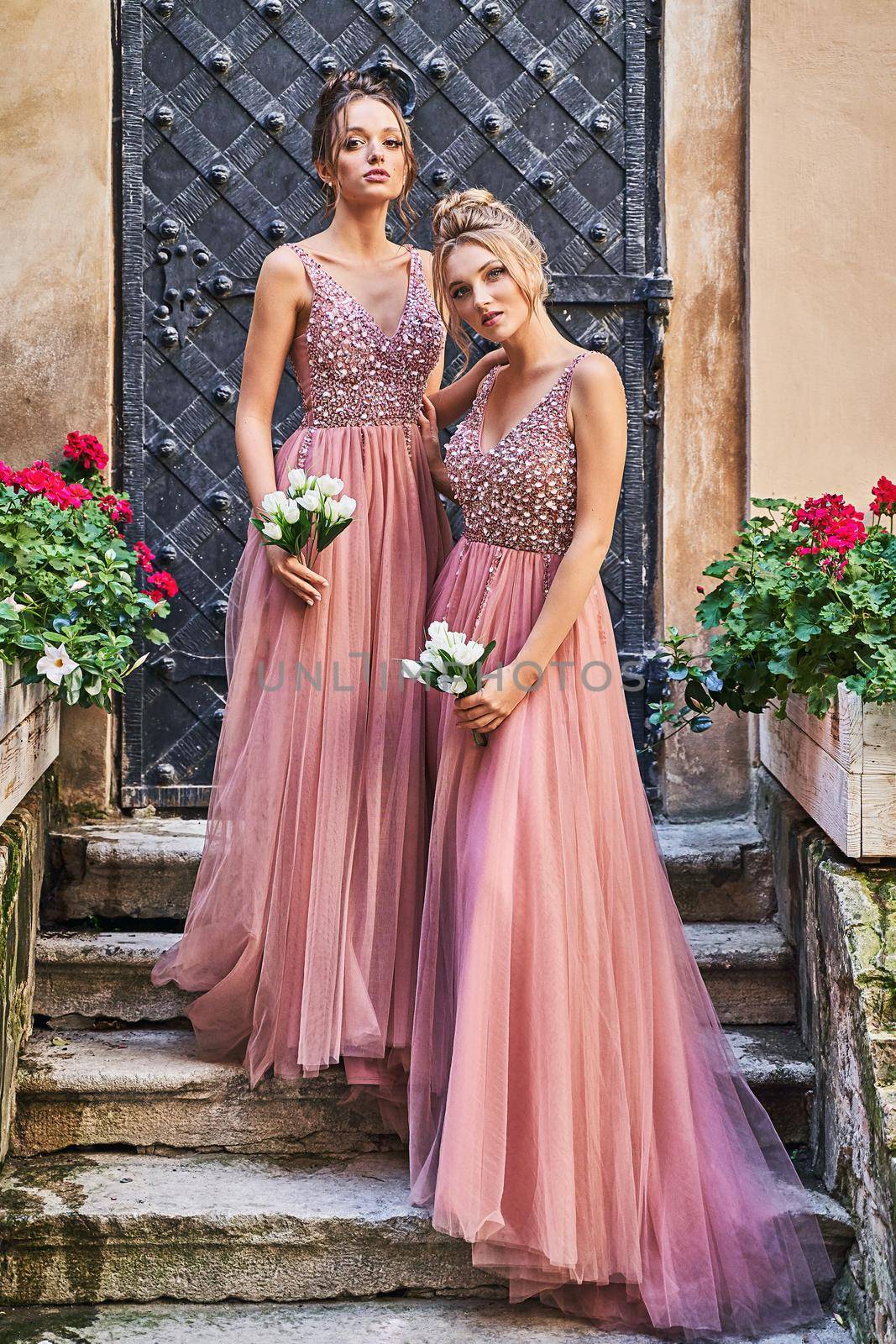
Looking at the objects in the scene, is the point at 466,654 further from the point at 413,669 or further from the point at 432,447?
the point at 432,447

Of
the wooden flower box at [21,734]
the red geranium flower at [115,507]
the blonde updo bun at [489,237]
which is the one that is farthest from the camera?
the red geranium flower at [115,507]

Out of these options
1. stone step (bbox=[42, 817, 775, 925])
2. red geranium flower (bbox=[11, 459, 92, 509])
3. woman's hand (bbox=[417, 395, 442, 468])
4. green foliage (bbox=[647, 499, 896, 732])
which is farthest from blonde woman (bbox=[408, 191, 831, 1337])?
red geranium flower (bbox=[11, 459, 92, 509])

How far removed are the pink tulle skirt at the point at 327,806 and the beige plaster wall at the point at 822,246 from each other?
1.42 metres

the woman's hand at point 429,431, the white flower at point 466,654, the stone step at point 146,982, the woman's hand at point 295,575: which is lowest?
the stone step at point 146,982

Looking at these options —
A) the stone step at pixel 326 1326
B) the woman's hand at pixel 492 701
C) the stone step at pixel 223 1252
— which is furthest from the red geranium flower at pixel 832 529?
the stone step at pixel 326 1326

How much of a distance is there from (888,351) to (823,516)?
1.10 meters

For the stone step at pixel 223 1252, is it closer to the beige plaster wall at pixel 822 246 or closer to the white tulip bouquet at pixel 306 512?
the white tulip bouquet at pixel 306 512

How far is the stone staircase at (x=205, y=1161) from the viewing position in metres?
2.89

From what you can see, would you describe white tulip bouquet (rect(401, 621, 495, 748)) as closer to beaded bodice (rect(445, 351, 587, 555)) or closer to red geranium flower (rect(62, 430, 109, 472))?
beaded bodice (rect(445, 351, 587, 555))

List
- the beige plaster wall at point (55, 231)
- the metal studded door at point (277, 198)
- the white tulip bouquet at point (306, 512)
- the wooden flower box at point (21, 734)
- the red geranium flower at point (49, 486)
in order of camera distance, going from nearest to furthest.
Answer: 1. the white tulip bouquet at point (306, 512)
2. the wooden flower box at point (21, 734)
3. the red geranium flower at point (49, 486)
4. the beige plaster wall at point (55, 231)
5. the metal studded door at point (277, 198)

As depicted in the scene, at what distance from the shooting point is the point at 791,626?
3.29m

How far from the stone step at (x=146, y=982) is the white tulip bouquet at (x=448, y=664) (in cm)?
123

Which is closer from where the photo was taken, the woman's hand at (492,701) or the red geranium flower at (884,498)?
the woman's hand at (492,701)

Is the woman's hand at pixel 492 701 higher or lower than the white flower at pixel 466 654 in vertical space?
lower
